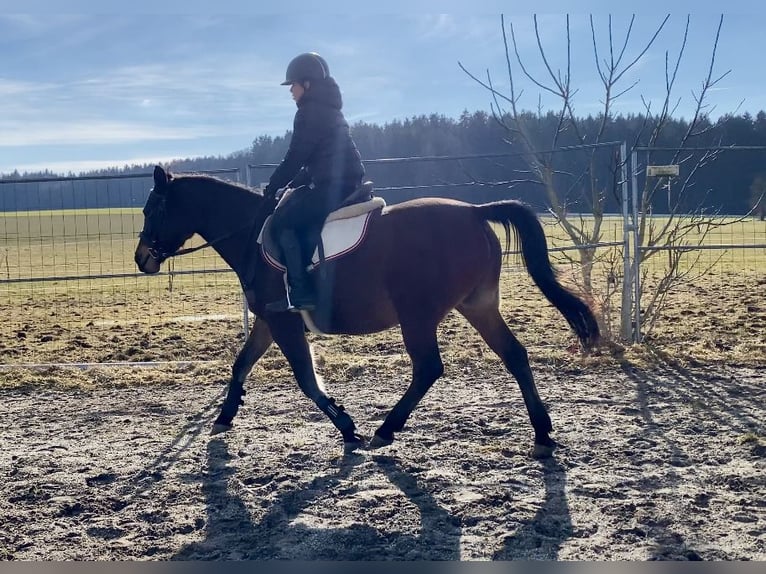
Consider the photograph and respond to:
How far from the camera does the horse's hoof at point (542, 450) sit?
15.5 feet

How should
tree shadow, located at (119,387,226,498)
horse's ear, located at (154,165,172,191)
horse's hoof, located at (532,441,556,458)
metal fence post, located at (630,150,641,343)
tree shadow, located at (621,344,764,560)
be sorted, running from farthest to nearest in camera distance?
metal fence post, located at (630,150,641,343) → horse's ear, located at (154,165,172,191) → horse's hoof, located at (532,441,556,458) → tree shadow, located at (119,387,226,498) → tree shadow, located at (621,344,764,560)

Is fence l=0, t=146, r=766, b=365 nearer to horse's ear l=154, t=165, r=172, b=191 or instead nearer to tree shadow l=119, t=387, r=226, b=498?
tree shadow l=119, t=387, r=226, b=498

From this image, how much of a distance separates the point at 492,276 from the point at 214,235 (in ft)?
7.33

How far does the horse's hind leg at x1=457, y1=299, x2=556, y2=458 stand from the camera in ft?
16.0

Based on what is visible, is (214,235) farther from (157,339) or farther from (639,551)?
(157,339)

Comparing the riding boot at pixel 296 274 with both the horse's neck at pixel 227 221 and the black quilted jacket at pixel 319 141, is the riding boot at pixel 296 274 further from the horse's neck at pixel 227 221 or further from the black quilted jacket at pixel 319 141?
the horse's neck at pixel 227 221

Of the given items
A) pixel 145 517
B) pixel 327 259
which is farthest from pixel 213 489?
pixel 327 259

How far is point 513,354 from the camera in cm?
507

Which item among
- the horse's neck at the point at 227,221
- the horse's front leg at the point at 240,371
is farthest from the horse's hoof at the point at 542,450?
the horse's neck at the point at 227,221

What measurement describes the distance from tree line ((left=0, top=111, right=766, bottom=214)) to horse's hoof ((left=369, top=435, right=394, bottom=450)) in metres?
3.83

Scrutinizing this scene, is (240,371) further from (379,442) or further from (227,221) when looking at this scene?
(379,442)

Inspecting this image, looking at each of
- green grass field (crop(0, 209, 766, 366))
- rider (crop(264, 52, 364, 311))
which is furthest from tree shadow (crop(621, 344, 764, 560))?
rider (crop(264, 52, 364, 311))

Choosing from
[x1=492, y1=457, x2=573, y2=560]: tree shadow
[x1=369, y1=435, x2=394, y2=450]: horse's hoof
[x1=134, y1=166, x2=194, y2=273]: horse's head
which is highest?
[x1=134, y1=166, x2=194, y2=273]: horse's head

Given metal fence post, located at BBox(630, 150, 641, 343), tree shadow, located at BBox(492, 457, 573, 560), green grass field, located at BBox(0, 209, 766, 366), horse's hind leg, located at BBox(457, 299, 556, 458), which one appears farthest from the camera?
green grass field, located at BBox(0, 209, 766, 366)
